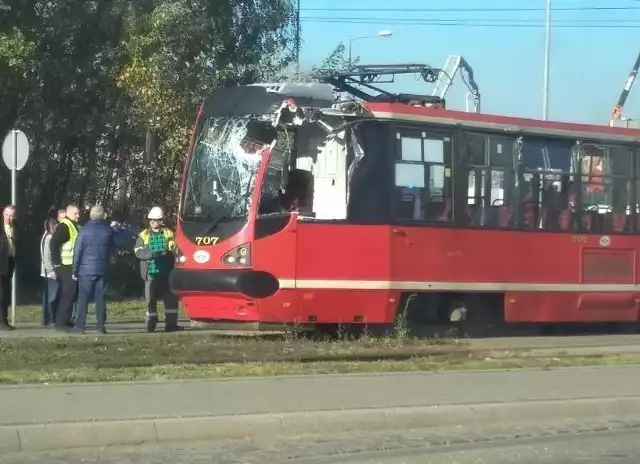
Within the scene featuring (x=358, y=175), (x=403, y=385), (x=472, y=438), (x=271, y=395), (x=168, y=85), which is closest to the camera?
(x=472, y=438)

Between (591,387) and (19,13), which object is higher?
(19,13)

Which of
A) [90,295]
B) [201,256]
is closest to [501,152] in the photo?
[201,256]

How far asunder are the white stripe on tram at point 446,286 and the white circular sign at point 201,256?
108 cm

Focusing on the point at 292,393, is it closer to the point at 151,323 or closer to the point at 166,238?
the point at 151,323

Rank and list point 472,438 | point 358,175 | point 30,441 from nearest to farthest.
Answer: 1. point 30,441
2. point 472,438
3. point 358,175

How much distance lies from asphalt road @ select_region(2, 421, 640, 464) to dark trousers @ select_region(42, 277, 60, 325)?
8.98m

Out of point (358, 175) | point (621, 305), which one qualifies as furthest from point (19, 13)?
point (621, 305)

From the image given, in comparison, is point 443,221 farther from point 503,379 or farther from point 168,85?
point 168,85

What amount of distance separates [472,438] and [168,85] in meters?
16.0

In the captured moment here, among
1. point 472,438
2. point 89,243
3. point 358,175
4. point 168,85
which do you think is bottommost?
point 472,438

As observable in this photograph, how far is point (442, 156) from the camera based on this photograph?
16.2 metres

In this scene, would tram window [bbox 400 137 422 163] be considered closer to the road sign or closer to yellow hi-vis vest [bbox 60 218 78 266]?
yellow hi-vis vest [bbox 60 218 78 266]

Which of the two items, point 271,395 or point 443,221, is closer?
point 271,395

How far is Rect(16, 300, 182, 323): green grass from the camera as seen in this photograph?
64.2 feet
